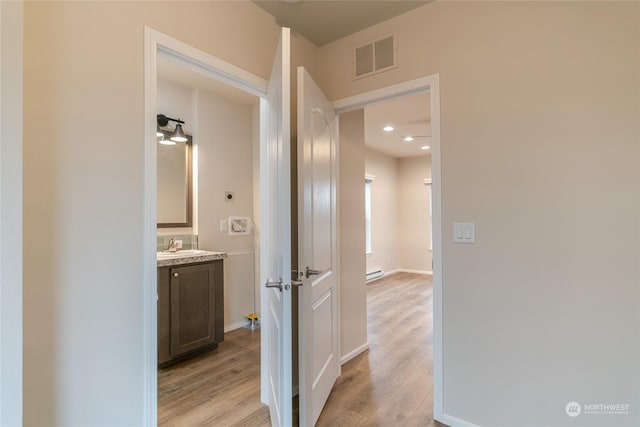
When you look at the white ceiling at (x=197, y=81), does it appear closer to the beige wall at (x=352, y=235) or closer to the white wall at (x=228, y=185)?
the white wall at (x=228, y=185)

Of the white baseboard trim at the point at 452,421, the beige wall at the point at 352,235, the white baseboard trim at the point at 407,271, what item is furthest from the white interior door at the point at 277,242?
the white baseboard trim at the point at 407,271

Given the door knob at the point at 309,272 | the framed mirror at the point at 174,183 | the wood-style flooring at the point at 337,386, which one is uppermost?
the framed mirror at the point at 174,183

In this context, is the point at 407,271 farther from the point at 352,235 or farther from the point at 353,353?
the point at 352,235

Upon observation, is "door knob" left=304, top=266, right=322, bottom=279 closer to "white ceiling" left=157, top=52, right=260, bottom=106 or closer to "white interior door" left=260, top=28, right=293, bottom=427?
"white interior door" left=260, top=28, right=293, bottom=427

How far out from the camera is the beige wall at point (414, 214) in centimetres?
701

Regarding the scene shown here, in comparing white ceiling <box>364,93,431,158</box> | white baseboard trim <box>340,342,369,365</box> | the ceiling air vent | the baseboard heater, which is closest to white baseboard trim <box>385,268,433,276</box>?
the baseboard heater

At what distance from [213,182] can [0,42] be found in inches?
104

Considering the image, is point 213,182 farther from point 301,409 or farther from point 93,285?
point 301,409

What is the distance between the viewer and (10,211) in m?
0.86

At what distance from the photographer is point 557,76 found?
1.60 m

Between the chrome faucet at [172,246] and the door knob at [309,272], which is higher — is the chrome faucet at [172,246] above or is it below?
above

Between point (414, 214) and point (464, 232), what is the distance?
5.52 metres

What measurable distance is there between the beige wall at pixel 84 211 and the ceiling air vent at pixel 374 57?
4.28 feet

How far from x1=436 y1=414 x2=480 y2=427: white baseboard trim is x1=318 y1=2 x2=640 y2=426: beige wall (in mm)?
28
